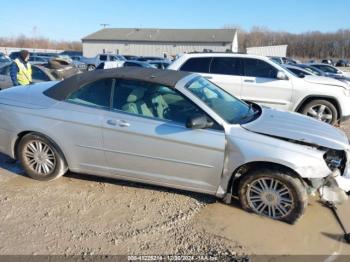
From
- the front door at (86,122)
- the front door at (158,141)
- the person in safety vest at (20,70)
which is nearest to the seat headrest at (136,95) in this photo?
the front door at (158,141)

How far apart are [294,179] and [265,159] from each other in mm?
381

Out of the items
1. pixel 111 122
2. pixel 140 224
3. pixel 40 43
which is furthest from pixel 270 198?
pixel 40 43

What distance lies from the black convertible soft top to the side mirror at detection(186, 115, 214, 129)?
22.5 inches

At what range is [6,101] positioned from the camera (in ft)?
15.1

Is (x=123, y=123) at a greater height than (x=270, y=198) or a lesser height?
greater

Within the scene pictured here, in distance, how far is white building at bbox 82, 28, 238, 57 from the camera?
2343 inches

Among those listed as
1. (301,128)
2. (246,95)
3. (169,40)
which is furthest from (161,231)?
(169,40)

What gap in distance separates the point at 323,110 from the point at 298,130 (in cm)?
429

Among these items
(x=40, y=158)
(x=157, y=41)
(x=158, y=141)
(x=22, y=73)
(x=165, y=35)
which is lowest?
(x=40, y=158)

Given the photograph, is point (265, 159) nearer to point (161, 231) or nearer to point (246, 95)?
point (161, 231)

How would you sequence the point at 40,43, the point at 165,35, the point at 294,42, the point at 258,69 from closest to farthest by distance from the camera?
the point at 258,69 < the point at 165,35 < the point at 294,42 < the point at 40,43

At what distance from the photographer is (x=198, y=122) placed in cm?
A: 370

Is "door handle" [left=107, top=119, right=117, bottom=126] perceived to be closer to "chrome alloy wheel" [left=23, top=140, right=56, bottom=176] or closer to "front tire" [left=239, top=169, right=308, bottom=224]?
"chrome alloy wheel" [left=23, top=140, right=56, bottom=176]

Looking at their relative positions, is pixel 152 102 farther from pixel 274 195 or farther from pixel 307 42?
pixel 307 42
